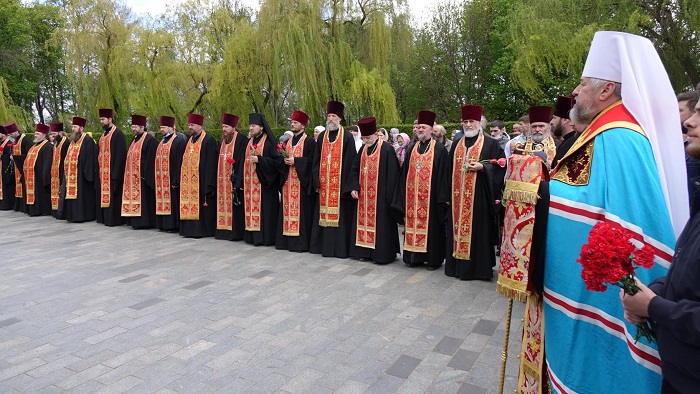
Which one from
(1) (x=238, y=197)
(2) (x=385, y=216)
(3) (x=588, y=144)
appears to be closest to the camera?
(3) (x=588, y=144)

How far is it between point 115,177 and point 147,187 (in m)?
0.93

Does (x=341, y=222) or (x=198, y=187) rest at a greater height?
(x=198, y=187)

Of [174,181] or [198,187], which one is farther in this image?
[174,181]

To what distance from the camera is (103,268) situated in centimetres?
703

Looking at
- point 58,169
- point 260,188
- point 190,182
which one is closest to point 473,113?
point 260,188

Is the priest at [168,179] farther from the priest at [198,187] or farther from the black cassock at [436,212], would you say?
the black cassock at [436,212]

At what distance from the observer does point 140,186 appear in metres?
10.7

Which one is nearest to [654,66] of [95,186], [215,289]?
[215,289]

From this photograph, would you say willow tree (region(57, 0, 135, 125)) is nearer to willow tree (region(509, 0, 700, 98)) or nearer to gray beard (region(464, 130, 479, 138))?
willow tree (region(509, 0, 700, 98))

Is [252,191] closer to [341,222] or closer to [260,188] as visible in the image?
[260,188]

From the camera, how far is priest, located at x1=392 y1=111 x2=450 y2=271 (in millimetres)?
A: 7031

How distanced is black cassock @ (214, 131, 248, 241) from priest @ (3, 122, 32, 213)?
774 centimetres

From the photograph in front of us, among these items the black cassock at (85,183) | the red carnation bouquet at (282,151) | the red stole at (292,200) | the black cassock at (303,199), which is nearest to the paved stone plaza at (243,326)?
the black cassock at (303,199)

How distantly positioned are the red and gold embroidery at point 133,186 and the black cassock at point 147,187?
83mm
